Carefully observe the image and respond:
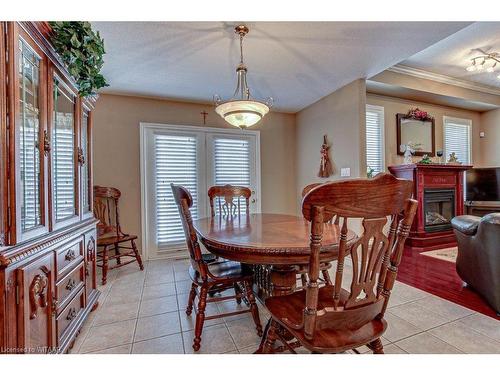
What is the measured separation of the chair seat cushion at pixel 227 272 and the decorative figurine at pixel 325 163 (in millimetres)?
2429

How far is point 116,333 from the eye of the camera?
183 cm

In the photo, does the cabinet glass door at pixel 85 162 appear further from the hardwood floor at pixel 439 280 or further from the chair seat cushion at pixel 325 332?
the hardwood floor at pixel 439 280

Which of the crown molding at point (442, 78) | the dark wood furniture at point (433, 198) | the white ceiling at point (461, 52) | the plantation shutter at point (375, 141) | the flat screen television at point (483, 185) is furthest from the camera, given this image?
the flat screen television at point (483, 185)

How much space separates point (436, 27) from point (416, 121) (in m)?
2.69

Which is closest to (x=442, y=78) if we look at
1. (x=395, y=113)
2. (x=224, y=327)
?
(x=395, y=113)

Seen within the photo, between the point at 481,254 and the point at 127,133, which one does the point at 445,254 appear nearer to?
the point at 481,254

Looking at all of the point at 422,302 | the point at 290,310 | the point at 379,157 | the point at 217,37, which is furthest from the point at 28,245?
the point at 379,157

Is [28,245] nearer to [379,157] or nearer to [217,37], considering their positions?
[217,37]

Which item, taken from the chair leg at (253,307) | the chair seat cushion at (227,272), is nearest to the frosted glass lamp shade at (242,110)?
the chair seat cushion at (227,272)

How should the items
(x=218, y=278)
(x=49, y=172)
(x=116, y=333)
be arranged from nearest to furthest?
1. (x=49, y=172)
2. (x=218, y=278)
3. (x=116, y=333)

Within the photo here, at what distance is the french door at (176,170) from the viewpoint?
3.82 meters

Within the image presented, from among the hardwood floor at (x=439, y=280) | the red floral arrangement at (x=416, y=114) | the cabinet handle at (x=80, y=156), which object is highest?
the red floral arrangement at (x=416, y=114)

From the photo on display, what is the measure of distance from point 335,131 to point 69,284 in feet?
11.6

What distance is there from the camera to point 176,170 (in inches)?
155
